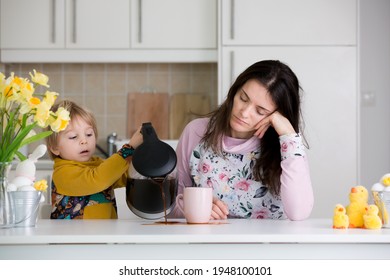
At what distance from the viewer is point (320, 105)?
3838mm

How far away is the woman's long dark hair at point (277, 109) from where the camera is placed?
6.90ft

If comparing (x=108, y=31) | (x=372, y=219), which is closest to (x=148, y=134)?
(x=372, y=219)

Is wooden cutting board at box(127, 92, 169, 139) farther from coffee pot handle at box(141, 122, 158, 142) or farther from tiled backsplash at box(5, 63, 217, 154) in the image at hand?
coffee pot handle at box(141, 122, 158, 142)

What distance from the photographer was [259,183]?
6.99ft

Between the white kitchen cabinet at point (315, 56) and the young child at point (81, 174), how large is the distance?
5.86ft

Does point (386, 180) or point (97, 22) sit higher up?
point (97, 22)

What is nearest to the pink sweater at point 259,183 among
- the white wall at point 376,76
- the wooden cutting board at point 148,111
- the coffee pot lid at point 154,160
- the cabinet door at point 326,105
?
the coffee pot lid at point 154,160

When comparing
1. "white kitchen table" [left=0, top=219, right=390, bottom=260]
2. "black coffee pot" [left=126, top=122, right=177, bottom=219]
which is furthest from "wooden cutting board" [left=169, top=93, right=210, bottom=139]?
"white kitchen table" [left=0, top=219, right=390, bottom=260]

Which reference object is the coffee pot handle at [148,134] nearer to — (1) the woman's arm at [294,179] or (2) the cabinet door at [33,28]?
(1) the woman's arm at [294,179]

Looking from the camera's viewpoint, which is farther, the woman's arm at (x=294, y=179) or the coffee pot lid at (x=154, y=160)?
the woman's arm at (x=294, y=179)

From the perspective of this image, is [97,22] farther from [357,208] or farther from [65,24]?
[357,208]

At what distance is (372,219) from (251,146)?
25.1 inches

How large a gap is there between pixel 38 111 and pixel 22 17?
2.59 meters

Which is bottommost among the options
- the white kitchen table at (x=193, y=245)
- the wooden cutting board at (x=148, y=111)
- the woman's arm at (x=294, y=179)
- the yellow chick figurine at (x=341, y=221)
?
the white kitchen table at (x=193, y=245)
